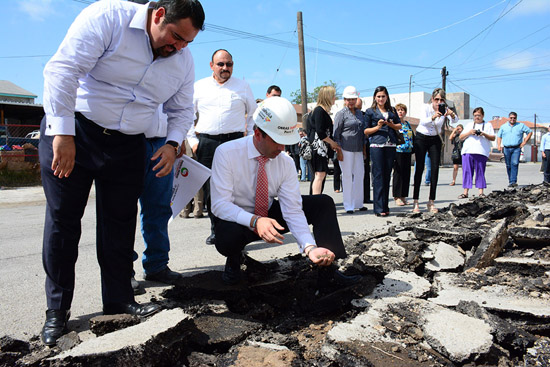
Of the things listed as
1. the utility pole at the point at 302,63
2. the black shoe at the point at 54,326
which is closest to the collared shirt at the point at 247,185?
the black shoe at the point at 54,326

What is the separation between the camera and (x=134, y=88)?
9.04 feet

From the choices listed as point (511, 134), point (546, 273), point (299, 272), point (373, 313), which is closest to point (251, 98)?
point (299, 272)

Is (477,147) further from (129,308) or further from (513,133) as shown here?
(129,308)

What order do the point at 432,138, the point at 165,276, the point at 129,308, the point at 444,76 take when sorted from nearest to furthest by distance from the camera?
the point at 129,308, the point at 165,276, the point at 432,138, the point at 444,76

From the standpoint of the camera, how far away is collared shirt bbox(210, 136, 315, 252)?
10.6ft

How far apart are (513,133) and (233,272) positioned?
34.1 feet

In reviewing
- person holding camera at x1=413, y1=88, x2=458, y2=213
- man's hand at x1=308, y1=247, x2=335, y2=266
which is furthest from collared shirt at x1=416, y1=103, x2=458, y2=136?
man's hand at x1=308, y1=247, x2=335, y2=266

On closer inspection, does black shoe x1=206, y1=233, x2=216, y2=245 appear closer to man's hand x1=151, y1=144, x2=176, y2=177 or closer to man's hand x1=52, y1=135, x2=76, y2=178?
man's hand x1=151, y1=144, x2=176, y2=177

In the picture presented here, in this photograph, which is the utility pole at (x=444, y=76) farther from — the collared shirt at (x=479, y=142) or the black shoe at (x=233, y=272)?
the black shoe at (x=233, y=272)

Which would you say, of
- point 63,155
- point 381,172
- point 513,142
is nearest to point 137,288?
point 63,155

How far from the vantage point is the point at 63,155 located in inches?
97.3

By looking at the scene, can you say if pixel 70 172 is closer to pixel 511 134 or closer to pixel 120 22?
pixel 120 22

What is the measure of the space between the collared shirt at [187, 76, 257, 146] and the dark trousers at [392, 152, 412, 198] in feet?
12.1

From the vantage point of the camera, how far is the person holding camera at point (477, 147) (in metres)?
9.32
